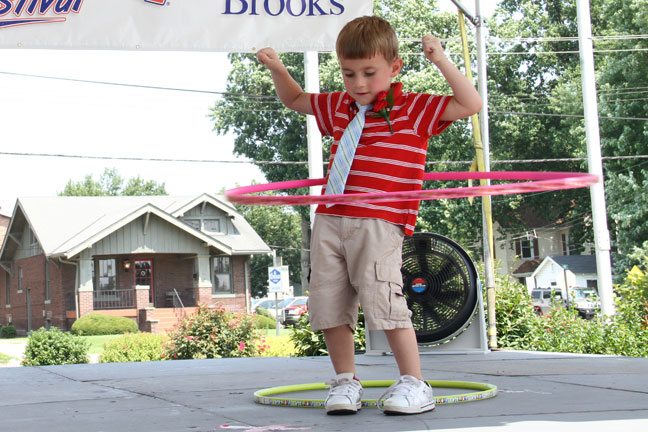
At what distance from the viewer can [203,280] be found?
3766cm

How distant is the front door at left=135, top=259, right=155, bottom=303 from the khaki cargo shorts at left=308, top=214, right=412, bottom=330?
35.1 m

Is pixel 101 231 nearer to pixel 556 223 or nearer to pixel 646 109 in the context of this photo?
pixel 646 109

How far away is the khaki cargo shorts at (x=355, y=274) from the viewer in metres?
3.28

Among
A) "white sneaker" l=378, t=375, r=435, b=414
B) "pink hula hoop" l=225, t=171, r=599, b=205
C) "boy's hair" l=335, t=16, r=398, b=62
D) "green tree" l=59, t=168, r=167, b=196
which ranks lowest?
"white sneaker" l=378, t=375, r=435, b=414

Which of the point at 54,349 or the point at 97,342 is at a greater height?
the point at 54,349

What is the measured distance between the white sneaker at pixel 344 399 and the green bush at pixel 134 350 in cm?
1333

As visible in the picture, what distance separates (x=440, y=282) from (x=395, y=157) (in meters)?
3.17

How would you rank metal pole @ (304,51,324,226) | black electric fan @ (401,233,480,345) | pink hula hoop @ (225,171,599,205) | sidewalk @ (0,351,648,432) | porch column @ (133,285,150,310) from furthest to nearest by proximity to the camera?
1. porch column @ (133,285,150,310)
2. metal pole @ (304,51,324,226)
3. black electric fan @ (401,233,480,345)
4. sidewalk @ (0,351,648,432)
5. pink hula hoop @ (225,171,599,205)

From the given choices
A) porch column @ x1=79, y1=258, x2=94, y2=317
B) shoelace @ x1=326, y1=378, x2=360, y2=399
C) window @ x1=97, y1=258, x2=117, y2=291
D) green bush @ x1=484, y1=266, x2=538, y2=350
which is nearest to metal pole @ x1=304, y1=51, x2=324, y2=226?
green bush @ x1=484, y1=266, x2=538, y2=350

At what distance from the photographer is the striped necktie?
10.9 feet

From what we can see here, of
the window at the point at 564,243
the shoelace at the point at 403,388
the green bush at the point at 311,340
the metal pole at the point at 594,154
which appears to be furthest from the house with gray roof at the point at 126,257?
the shoelace at the point at 403,388

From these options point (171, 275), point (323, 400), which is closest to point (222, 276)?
point (171, 275)

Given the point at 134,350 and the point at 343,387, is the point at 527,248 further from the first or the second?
the point at 343,387

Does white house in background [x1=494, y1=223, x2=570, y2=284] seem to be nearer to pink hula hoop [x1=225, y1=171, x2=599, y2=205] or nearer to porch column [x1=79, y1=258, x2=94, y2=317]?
porch column [x1=79, y1=258, x2=94, y2=317]
